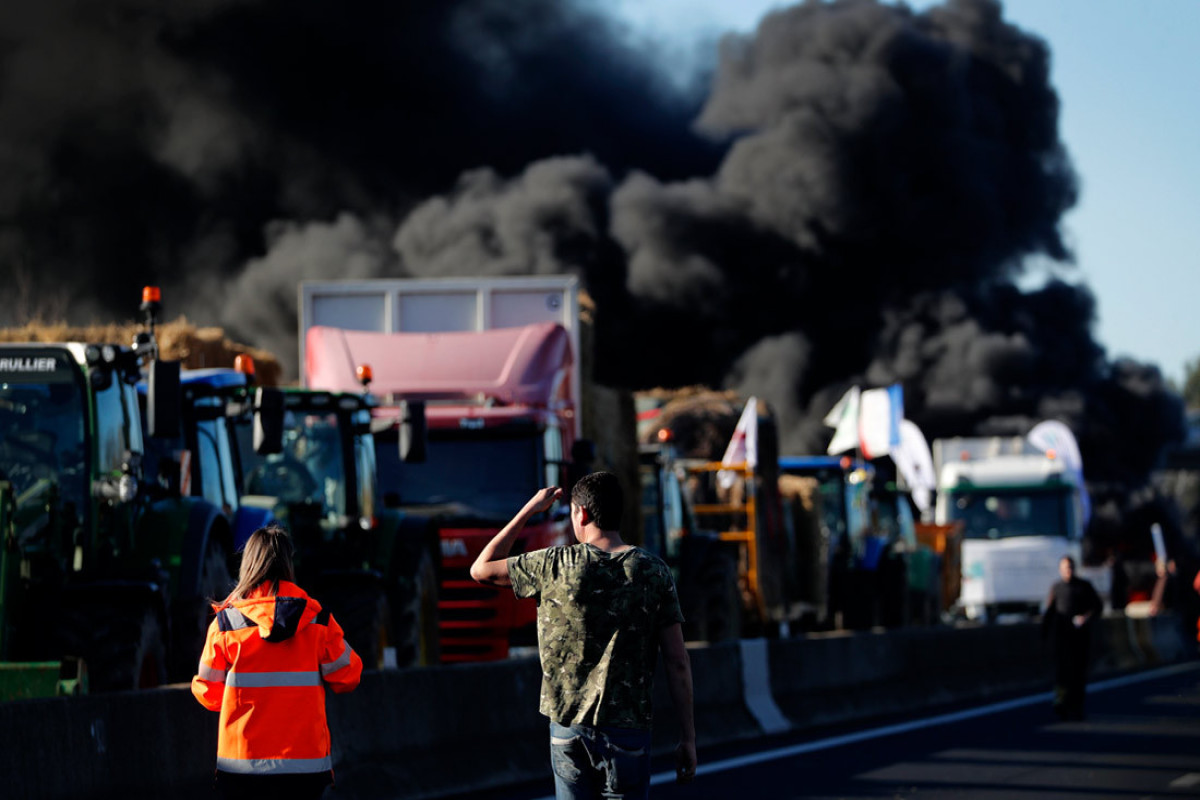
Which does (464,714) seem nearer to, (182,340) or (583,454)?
(583,454)

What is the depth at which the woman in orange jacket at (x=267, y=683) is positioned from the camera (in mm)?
5234

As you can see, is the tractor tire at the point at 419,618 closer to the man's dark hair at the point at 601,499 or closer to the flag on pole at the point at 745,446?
the man's dark hair at the point at 601,499

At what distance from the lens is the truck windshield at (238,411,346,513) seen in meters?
13.6

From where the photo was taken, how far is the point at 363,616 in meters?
12.6

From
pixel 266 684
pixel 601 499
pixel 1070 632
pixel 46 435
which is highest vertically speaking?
pixel 46 435

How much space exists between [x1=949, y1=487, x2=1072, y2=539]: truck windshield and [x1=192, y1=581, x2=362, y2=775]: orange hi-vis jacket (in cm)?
3199

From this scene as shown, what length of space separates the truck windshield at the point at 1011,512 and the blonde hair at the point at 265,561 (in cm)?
3203

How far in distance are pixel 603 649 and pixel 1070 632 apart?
12.4 m

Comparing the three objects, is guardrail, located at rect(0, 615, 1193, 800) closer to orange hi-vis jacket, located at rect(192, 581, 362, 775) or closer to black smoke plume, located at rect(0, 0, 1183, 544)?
orange hi-vis jacket, located at rect(192, 581, 362, 775)

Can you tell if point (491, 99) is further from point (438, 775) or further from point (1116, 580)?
point (438, 775)

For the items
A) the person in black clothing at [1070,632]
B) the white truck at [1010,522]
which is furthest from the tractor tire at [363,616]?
the white truck at [1010,522]

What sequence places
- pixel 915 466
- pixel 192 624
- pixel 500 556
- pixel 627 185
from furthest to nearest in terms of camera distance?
pixel 627 185 → pixel 915 466 → pixel 192 624 → pixel 500 556

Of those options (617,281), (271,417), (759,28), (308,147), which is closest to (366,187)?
(308,147)

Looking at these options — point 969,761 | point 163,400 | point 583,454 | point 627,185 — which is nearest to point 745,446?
point 583,454
